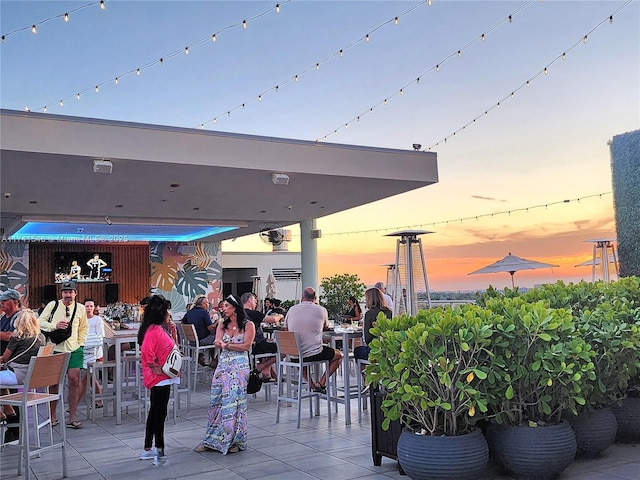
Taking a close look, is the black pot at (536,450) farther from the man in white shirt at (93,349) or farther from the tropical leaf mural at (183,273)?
the tropical leaf mural at (183,273)

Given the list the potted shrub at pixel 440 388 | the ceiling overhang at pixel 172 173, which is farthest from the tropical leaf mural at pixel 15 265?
the potted shrub at pixel 440 388

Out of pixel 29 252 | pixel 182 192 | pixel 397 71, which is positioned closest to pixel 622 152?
pixel 397 71

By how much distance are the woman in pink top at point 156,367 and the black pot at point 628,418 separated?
343 cm

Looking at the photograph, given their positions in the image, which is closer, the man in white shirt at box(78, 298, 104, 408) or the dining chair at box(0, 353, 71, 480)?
the dining chair at box(0, 353, 71, 480)

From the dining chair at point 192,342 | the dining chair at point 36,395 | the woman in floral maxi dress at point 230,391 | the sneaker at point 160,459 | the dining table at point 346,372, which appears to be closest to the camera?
the dining chair at point 36,395

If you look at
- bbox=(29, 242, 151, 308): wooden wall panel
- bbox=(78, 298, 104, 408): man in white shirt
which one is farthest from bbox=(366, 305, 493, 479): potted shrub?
bbox=(29, 242, 151, 308): wooden wall panel

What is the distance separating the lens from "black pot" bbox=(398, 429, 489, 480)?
353cm

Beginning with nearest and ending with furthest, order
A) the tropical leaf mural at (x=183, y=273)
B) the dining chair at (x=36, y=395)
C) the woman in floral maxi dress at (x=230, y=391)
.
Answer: the dining chair at (x=36, y=395) < the woman in floral maxi dress at (x=230, y=391) < the tropical leaf mural at (x=183, y=273)

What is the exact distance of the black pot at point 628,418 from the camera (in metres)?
4.68

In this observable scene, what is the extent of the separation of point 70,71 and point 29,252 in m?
9.74

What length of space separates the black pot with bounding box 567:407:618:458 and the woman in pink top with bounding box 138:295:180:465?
2.93 m

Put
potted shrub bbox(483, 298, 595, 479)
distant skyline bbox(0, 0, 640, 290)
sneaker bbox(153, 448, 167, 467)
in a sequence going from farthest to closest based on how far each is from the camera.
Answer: distant skyline bbox(0, 0, 640, 290), sneaker bbox(153, 448, 167, 467), potted shrub bbox(483, 298, 595, 479)

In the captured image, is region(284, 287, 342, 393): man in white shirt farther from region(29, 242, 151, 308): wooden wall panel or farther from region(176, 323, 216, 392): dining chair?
region(29, 242, 151, 308): wooden wall panel

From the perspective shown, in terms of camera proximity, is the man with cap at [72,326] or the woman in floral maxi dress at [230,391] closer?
the woman in floral maxi dress at [230,391]
